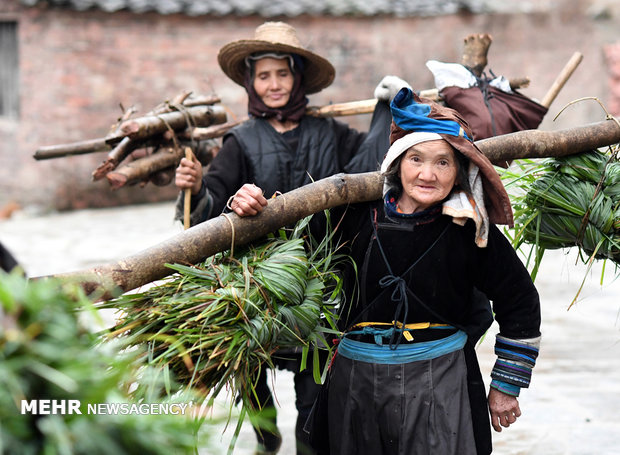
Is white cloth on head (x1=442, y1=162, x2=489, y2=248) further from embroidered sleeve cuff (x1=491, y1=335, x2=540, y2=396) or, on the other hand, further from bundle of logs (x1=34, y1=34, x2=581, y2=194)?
bundle of logs (x1=34, y1=34, x2=581, y2=194)

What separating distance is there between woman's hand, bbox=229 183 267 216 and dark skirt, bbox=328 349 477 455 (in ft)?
2.26

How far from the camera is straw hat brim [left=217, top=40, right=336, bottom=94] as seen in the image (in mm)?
3928

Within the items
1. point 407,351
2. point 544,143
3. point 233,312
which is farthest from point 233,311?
point 544,143

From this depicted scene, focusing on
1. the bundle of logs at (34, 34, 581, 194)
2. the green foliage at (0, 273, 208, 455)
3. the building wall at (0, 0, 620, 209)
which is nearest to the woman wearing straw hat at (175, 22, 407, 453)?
the bundle of logs at (34, 34, 581, 194)

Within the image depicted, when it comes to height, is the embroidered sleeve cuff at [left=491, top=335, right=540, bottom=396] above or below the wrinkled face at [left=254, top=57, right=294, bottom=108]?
below

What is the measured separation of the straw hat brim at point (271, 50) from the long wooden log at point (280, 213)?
50.9 inches

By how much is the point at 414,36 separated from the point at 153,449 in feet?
46.8

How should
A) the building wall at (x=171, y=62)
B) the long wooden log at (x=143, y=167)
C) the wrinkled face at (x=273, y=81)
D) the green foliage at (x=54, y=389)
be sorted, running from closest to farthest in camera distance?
the green foliage at (x=54, y=389)
the long wooden log at (x=143, y=167)
the wrinkled face at (x=273, y=81)
the building wall at (x=171, y=62)

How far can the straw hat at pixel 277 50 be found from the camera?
12.9ft

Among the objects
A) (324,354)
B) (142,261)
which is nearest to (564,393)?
(324,354)

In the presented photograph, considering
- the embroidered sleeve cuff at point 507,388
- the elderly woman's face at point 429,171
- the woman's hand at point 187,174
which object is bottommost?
the embroidered sleeve cuff at point 507,388

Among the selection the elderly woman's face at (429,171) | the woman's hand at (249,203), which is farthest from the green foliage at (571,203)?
the woman's hand at (249,203)

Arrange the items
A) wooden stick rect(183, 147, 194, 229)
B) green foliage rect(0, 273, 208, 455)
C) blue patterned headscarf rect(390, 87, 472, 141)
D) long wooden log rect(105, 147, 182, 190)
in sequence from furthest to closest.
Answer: long wooden log rect(105, 147, 182, 190) → wooden stick rect(183, 147, 194, 229) → blue patterned headscarf rect(390, 87, 472, 141) → green foliage rect(0, 273, 208, 455)

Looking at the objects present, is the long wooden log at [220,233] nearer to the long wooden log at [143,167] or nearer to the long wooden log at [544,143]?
the long wooden log at [544,143]
